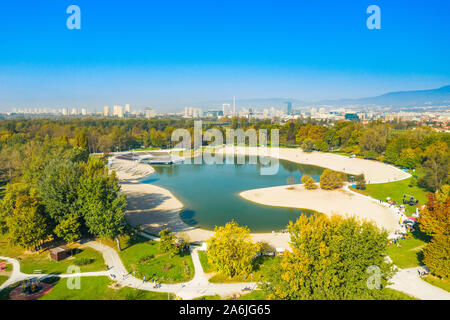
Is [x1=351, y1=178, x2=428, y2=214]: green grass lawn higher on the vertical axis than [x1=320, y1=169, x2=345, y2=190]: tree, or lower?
lower

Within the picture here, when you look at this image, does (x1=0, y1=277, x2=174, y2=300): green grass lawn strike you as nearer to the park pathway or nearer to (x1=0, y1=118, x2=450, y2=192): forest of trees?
the park pathway

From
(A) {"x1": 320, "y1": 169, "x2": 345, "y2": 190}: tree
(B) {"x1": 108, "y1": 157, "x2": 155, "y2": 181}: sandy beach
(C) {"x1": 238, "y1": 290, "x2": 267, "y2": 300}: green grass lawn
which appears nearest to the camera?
(C) {"x1": 238, "y1": 290, "x2": 267, "y2": 300}: green grass lawn

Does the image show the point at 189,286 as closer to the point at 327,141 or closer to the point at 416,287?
the point at 416,287

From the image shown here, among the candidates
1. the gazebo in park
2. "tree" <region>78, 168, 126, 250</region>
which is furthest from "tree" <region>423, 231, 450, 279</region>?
the gazebo in park

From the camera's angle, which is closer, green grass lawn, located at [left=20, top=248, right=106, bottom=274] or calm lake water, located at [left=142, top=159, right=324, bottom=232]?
green grass lawn, located at [left=20, top=248, right=106, bottom=274]

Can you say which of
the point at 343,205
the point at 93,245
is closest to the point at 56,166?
the point at 93,245

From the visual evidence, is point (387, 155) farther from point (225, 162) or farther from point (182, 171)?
point (182, 171)
